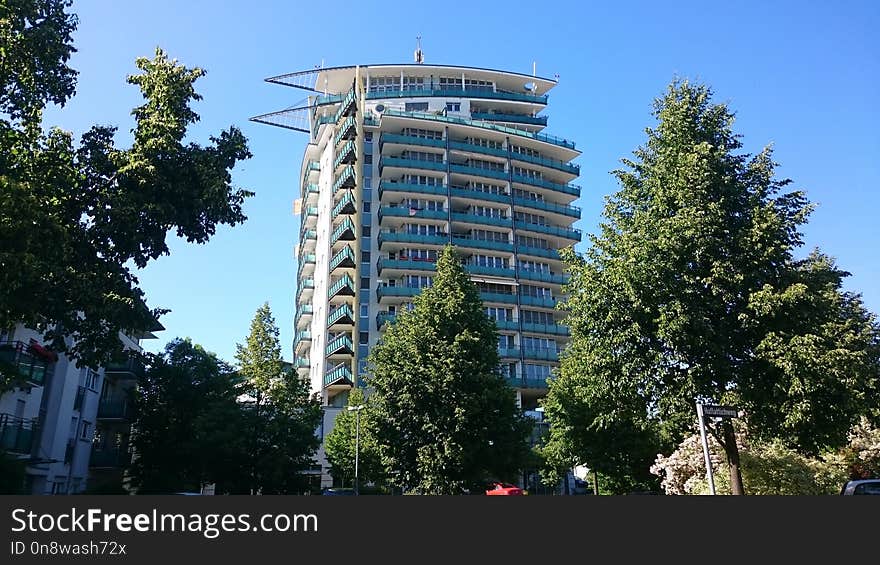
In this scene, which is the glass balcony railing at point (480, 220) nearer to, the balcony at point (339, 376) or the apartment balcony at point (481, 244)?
the apartment balcony at point (481, 244)

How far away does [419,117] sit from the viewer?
230ft

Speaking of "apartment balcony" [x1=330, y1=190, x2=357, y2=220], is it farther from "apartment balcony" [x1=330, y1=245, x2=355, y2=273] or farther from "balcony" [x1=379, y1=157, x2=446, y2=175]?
"balcony" [x1=379, y1=157, x2=446, y2=175]

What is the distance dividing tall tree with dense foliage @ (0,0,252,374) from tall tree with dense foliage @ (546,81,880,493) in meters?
12.3

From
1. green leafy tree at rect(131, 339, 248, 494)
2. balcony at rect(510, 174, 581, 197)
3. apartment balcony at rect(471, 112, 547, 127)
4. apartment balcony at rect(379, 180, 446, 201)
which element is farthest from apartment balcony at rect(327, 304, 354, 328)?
apartment balcony at rect(471, 112, 547, 127)

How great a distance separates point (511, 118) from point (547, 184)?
11.0 m

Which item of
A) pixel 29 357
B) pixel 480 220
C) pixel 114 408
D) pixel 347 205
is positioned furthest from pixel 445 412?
pixel 347 205

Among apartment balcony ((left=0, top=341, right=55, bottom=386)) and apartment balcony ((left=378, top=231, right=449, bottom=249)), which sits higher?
apartment balcony ((left=378, top=231, right=449, bottom=249))

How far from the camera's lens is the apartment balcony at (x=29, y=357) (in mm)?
26719

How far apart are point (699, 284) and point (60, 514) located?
695 inches

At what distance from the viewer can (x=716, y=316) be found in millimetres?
18938

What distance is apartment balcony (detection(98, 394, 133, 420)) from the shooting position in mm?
41844

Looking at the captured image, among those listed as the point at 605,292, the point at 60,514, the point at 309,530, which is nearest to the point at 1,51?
the point at 60,514

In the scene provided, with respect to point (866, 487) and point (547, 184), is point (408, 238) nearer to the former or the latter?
point (547, 184)

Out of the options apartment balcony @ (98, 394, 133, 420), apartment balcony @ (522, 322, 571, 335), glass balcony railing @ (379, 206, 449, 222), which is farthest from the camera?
glass balcony railing @ (379, 206, 449, 222)
